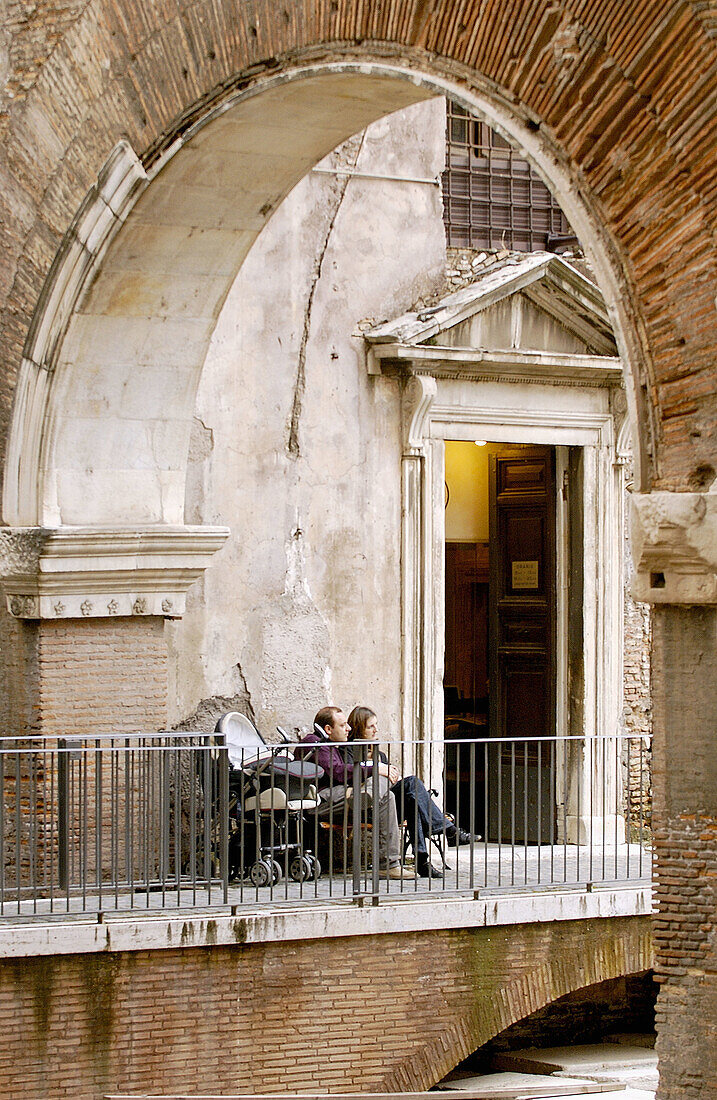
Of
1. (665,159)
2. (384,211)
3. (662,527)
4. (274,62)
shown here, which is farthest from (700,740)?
(384,211)

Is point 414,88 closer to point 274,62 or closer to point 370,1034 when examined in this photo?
point 274,62

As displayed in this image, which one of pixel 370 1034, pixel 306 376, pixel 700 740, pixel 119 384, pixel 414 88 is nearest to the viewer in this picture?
pixel 700 740

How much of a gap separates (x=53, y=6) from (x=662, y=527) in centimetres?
483

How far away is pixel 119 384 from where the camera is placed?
977 centimetres

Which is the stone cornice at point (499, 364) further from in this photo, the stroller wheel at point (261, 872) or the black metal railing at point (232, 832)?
the stroller wheel at point (261, 872)

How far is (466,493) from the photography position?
42.8 ft

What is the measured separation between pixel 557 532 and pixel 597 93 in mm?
5982

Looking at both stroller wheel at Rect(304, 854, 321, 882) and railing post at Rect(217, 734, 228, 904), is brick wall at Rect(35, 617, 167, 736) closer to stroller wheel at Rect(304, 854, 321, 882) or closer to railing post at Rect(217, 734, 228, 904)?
railing post at Rect(217, 734, 228, 904)

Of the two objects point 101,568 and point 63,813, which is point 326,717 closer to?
point 101,568

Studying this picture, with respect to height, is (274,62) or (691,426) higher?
(274,62)

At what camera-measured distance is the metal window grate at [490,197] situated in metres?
11.9

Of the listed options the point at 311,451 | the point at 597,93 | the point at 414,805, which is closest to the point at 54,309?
the point at 311,451

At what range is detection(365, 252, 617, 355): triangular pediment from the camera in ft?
37.0

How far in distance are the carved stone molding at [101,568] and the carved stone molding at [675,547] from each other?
423 cm
